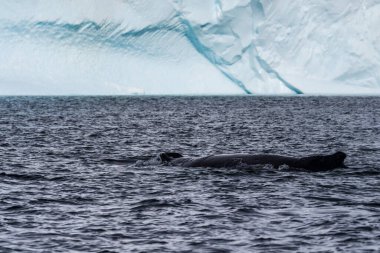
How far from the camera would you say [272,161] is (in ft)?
61.3

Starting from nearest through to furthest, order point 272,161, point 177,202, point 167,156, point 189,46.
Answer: point 177,202 → point 272,161 → point 167,156 → point 189,46

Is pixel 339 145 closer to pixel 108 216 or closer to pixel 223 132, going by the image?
pixel 223 132

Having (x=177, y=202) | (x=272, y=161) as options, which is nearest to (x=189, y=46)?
(x=272, y=161)

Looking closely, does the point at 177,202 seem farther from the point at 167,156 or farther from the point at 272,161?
the point at 167,156

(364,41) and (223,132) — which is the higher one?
(364,41)

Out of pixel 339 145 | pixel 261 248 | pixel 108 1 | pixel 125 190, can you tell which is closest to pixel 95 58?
pixel 108 1

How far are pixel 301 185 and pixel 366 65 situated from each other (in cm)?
6368

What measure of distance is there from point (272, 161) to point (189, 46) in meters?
61.8

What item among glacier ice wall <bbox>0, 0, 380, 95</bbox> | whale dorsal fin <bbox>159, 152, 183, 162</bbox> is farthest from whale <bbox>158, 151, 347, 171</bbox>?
glacier ice wall <bbox>0, 0, 380, 95</bbox>

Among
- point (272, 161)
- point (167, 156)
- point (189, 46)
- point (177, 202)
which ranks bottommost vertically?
point (177, 202)

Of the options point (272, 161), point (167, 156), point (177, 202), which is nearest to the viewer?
point (177, 202)

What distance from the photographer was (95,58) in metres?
81.0

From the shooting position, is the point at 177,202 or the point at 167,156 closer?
the point at 177,202

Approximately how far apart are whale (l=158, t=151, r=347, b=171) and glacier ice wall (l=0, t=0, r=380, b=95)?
57.2 meters
